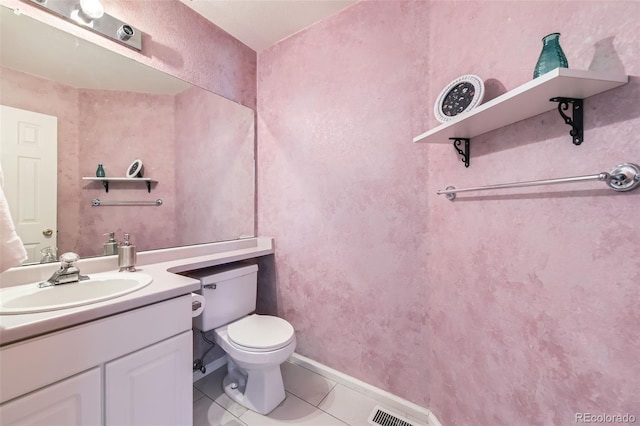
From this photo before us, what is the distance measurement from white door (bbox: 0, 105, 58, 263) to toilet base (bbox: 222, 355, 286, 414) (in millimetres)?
1226

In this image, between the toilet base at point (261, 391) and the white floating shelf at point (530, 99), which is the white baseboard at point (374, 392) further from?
the white floating shelf at point (530, 99)

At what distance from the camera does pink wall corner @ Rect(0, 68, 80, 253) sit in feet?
3.59

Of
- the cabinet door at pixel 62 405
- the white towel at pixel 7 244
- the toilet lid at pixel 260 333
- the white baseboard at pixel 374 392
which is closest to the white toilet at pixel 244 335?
the toilet lid at pixel 260 333

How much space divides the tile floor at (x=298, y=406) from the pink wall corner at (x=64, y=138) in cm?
115

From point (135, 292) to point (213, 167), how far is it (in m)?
1.14

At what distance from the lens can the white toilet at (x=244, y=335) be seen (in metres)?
1.33

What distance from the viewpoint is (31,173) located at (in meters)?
1.09

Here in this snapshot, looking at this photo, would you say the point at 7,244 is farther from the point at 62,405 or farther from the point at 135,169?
the point at 135,169

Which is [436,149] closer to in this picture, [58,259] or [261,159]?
[261,159]

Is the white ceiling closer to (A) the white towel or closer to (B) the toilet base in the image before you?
(A) the white towel

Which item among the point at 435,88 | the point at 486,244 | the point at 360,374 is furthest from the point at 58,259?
the point at 435,88

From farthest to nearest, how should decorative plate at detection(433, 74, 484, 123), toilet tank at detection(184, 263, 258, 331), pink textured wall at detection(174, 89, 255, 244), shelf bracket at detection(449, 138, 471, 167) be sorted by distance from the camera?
pink textured wall at detection(174, 89, 255, 244) → toilet tank at detection(184, 263, 258, 331) → shelf bracket at detection(449, 138, 471, 167) → decorative plate at detection(433, 74, 484, 123)

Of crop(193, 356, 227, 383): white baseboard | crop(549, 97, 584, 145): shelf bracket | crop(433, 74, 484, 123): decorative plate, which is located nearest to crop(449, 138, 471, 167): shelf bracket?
crop(433, 74, 484, 123): decorative plate

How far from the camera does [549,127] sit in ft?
2.56
